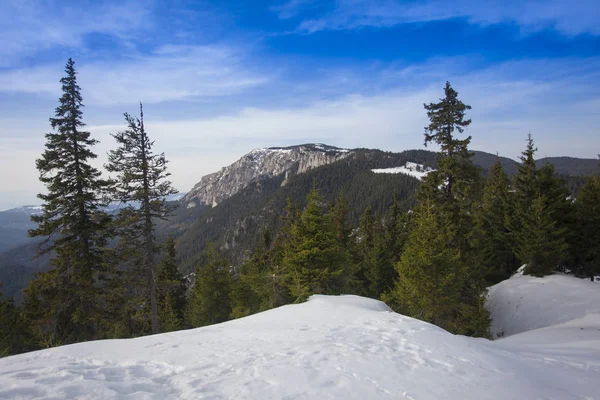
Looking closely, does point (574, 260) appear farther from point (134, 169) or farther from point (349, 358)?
point (134, 169)

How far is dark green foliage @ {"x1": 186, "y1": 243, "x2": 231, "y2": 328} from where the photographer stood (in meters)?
24.7

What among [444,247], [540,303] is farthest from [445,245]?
[540,303]

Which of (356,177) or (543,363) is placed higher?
(356,177)

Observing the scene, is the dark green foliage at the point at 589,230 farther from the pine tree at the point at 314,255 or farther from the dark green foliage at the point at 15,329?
the dark green foliage at the point at 15,329

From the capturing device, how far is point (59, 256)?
13031 millimetres

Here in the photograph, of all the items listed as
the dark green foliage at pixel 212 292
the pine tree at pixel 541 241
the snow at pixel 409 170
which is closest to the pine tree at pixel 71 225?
the dark green foliage at pixel 212 292

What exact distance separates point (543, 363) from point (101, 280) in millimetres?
16496

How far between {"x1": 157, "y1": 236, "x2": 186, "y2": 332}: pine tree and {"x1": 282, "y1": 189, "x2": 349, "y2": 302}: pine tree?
9.25 metres

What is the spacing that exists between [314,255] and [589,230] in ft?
70.1

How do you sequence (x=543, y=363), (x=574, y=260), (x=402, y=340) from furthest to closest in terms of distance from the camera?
1. (x=574, y=260)
2. (x=402, y=340)
3. (x=543, y=363)

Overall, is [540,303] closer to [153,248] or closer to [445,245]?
[445,245]

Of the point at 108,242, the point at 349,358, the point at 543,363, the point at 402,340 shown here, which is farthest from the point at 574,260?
the point at 108,242

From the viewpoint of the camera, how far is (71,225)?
515 inches

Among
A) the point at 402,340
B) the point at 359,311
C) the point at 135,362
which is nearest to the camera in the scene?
the point at 135,362
